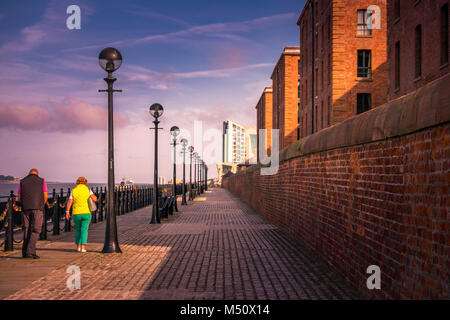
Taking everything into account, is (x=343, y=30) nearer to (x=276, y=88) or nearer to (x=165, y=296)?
(x=276, y=88)

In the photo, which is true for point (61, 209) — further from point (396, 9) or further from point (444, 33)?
point (396, 9)

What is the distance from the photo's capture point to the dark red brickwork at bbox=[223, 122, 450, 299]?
425cm

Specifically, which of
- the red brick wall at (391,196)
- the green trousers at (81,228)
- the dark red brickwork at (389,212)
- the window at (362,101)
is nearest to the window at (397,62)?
the window at (362,101)

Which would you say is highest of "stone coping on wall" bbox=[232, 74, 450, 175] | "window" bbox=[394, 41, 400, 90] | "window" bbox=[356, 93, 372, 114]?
"window" bbox=[394, 41, 400, 90]

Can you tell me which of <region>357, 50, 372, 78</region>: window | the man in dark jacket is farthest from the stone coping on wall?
<region>357, 50, 372, 78</region>: window

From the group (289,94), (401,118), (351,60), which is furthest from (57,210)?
(289,94)

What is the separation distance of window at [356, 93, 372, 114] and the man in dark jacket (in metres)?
34.3

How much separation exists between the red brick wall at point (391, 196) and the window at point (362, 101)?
32.4 metres

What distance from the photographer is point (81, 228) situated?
10.5 meters

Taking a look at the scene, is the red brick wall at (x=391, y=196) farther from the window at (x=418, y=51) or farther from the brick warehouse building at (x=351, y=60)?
the brick warehouse building at (x=351, y=60)

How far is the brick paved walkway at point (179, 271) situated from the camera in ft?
21.4

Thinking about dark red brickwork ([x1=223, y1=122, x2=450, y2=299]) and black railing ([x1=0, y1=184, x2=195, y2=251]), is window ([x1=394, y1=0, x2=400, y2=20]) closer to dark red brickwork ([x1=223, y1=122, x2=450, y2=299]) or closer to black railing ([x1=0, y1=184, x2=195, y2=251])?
black railing ([x1=0, y1=184, x2=195, y2=251])

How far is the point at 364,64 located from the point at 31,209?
36.0 m
